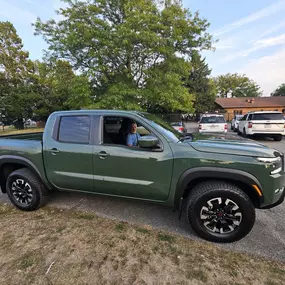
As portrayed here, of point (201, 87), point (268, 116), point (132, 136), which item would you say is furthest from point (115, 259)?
point (201, 87)

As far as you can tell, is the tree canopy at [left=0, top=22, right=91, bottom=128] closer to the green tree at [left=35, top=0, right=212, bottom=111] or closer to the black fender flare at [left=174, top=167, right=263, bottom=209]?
the green tree at [left=35, top=0, right=212, bottom=111]

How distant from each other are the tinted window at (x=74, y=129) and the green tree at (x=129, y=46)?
8.33m

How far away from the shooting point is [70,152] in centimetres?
292

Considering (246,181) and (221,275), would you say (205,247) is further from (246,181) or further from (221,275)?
(246,181)

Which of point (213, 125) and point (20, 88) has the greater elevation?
point (20, 88)

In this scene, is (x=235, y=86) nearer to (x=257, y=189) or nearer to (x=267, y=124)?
(x=267, y=124)

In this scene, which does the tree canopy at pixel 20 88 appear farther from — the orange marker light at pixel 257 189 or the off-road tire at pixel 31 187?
the orange marker light at pixel 257 189

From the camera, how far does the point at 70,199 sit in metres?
3.76

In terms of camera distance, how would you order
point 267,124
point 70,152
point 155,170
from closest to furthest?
point 155,170, point 70,152, point 267,124

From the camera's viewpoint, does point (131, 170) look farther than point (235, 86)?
No

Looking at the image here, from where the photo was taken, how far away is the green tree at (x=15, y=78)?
73.2 feet

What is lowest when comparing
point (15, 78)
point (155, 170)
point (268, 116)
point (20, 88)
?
point (155, 170)

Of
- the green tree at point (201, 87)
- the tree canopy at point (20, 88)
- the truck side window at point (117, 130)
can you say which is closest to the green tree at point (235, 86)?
the green tree at point (201, 87)

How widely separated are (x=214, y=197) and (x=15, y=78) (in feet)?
92.6
